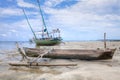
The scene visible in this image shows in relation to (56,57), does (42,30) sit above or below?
above

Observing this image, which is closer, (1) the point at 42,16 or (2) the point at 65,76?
(2) the point at 65,76

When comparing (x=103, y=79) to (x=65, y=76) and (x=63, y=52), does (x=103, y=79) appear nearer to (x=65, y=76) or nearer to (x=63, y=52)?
(x=65, y=76)

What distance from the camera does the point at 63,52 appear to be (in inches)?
584

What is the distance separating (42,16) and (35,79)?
42.9m

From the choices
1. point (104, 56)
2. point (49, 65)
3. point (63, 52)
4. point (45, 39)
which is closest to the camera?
point (49, 65)

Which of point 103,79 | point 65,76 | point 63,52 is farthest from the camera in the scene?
point 63,52

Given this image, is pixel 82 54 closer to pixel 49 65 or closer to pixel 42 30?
pixel 49 65

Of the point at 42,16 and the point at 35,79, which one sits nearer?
the point at 35,79

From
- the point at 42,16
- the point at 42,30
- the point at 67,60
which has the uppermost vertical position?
the point at 42,16

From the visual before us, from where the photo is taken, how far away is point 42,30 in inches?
1927

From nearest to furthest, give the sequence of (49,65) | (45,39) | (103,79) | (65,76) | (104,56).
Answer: (103,79)
(65,76)
(49,65)
(104,56)
(45,39)

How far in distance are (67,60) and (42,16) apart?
37076mm

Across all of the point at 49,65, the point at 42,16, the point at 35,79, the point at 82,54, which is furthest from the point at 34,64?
the point at 42,16

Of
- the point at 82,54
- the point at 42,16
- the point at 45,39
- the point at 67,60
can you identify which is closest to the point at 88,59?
the point at 82,54
